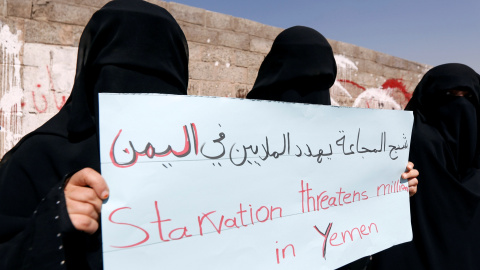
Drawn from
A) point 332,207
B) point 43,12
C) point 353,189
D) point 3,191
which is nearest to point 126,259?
point 3,191

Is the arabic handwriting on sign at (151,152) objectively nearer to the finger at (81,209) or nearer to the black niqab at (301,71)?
the finger at (81,209)

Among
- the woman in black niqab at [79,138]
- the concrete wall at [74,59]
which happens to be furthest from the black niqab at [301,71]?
the concrete wall at [74,59]

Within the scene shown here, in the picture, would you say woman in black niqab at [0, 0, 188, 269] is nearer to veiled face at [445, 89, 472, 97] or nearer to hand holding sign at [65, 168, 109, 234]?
hand holding sign at [65, 168, 109, 234]

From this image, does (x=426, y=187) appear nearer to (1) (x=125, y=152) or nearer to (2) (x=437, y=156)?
(2) (x=437, y=156)

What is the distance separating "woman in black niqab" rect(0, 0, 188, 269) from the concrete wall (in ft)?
6.66

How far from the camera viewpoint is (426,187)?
5.91 feet

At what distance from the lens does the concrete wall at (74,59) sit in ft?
8.64

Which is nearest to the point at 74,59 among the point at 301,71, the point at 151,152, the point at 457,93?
the point at 301,71

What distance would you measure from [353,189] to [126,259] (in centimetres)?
85

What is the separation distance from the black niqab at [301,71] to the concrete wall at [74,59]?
2030 millimetres

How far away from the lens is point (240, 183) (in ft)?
3.11

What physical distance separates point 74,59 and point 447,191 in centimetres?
300

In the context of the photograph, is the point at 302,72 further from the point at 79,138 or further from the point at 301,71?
the point at 79,138

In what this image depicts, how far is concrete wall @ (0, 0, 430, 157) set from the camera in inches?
104
